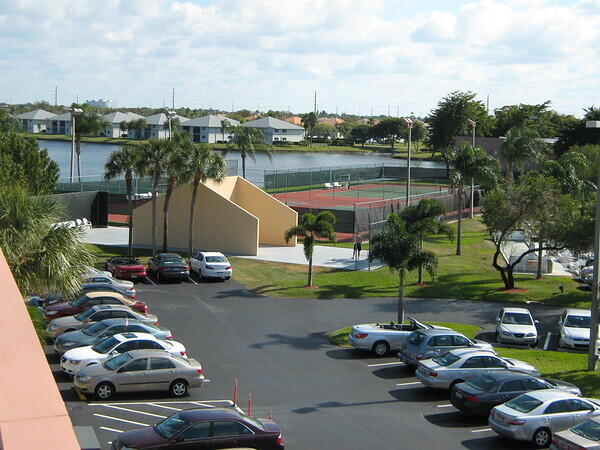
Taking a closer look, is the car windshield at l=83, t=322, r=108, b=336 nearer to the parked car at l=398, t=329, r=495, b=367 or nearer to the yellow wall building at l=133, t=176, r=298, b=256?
the parked car at l=398, t=329, r=495, b=367

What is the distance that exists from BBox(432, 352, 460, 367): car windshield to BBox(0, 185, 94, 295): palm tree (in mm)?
10117

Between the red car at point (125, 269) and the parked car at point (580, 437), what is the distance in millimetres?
23235

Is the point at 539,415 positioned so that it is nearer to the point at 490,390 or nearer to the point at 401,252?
the point at 490,390

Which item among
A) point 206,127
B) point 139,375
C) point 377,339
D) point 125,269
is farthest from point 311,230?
point 206,127

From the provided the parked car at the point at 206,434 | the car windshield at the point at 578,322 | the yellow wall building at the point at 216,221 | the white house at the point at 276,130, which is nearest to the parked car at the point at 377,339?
the car windshield at the point at 578,322

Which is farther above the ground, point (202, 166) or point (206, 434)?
point (202, 166)

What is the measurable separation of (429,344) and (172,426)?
10346 millimetres

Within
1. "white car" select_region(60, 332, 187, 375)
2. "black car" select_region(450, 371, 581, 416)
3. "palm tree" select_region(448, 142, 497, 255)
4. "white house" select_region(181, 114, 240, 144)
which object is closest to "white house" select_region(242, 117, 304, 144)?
"white house" select_region(181, 114, 240, 144)

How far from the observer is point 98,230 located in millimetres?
49406

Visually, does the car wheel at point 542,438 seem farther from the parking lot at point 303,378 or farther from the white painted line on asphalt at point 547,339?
the white painted line on asphalt at point 547,339

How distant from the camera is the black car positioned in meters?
18.7

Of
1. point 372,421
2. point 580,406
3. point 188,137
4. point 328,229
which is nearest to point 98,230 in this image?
point 188,137

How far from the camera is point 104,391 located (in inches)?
762

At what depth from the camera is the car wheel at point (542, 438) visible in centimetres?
1706
